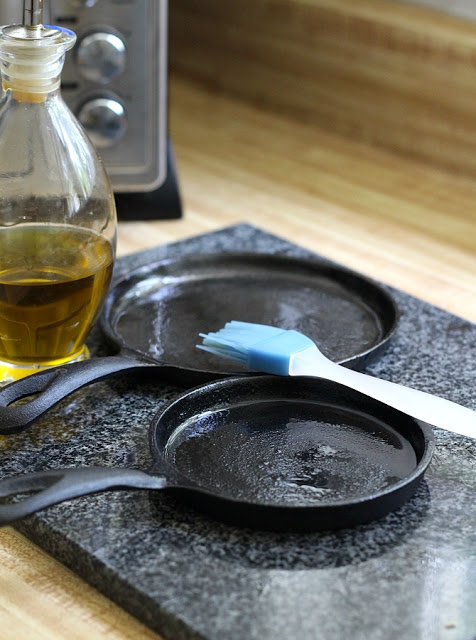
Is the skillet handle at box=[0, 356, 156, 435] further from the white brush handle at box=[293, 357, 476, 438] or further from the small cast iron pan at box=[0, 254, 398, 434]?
the white brush handle at box=[293, 357, 476, 438]

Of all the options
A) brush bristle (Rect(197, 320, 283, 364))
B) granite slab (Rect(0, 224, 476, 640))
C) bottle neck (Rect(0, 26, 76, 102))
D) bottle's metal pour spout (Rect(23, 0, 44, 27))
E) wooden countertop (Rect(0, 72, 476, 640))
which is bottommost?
wooden countertop (Rect(0, 72, 476, 640))

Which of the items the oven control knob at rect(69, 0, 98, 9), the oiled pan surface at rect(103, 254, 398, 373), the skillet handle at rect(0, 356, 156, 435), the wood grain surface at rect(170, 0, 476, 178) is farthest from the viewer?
the wood grain surface at rect(170, 0, 476, 178)

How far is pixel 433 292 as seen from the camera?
2.87 feet

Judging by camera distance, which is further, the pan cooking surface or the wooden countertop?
the wooden countertop

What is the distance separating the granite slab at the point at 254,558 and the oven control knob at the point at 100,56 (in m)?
0.43

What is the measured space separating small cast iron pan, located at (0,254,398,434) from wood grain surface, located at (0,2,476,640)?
98 millimetres

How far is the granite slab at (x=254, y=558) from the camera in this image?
46cm

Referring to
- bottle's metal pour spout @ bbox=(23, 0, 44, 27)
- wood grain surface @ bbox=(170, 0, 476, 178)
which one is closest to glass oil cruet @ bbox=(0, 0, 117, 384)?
bottle's metal pour spout @ bbox=(23, 0, 44, 27)

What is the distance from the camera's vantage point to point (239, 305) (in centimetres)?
79

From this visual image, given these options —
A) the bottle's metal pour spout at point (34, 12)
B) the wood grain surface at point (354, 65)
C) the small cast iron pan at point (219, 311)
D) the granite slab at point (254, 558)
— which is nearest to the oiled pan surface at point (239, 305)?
the small cast iron pan at point (219, 311)

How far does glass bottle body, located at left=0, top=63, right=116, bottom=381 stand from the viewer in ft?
2.05

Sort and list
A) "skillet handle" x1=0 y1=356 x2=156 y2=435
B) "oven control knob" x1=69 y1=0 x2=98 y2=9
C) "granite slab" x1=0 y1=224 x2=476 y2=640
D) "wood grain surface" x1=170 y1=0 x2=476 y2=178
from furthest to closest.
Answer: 1. "wood grain surface" x1=170 y1=0 x2=476 y2=178
2. "oven control knob" x1=69 y1=0 x2=98 y2=9
3. "skillet handle" x1=0 y1=356 x2=156 y2=435
4. "granite slab" x1=0 y1=224 x2=476 y2=640

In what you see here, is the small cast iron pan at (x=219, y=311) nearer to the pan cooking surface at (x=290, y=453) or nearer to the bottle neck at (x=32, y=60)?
the pan cooking surface at (x=290, y=453)

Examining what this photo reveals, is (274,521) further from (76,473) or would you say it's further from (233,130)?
(233,130)
